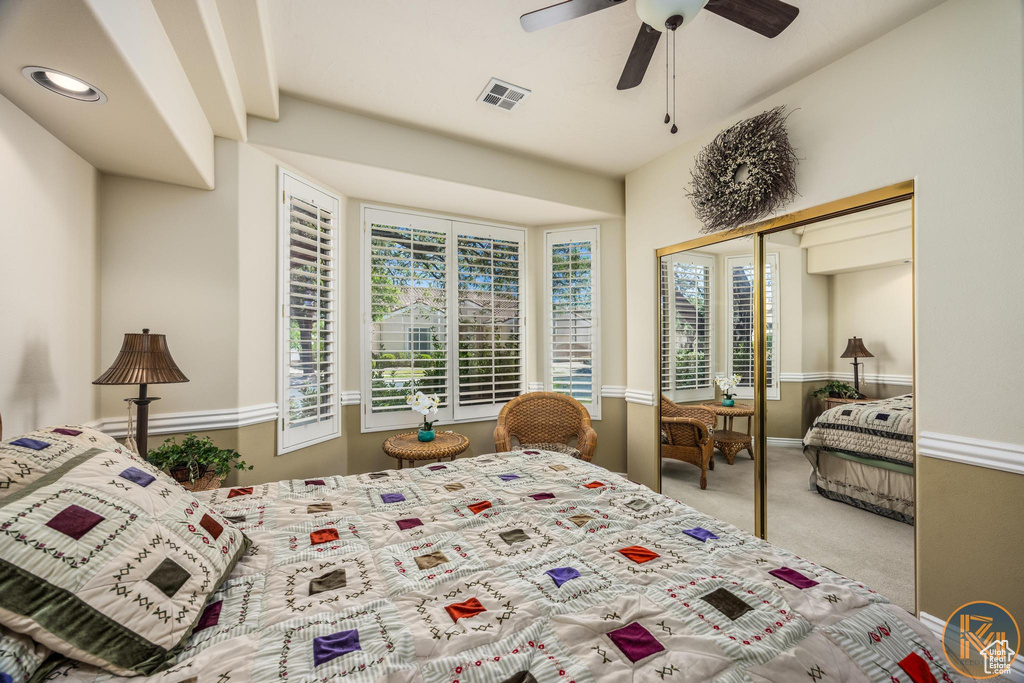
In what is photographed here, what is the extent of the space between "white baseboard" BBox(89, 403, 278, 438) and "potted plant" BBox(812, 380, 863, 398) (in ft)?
11.2

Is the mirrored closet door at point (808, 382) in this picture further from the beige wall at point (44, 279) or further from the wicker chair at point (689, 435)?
the beige wall at point (44, 279)

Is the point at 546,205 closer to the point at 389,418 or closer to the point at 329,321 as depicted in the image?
the point at 329,321

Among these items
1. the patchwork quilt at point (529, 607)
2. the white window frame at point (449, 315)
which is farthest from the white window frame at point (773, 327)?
the white window frame at point (449, 315)

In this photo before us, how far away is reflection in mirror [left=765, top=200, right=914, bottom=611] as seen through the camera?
2.12 meters

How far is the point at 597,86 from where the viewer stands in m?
2.58

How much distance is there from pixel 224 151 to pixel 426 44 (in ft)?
4.55

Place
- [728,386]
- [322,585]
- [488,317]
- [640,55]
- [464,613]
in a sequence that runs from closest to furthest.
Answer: [464,613], [322,585], [640,55], [728,386], [488,317]

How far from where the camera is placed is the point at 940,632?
6.31ft

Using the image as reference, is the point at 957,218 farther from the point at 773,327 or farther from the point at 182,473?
the point at 182,473

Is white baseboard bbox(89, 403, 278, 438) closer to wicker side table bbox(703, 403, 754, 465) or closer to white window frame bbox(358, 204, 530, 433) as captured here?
white window frame bbox(358, 204, 530, 433)

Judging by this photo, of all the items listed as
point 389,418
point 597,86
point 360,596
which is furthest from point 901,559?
point 389,418

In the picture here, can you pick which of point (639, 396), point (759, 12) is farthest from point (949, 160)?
point (639, 396)

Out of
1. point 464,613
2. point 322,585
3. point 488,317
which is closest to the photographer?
point 464,613

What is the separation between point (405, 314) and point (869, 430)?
3.24 m
